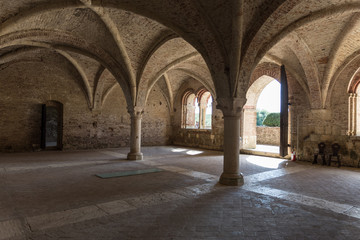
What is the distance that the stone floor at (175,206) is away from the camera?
3189 mm

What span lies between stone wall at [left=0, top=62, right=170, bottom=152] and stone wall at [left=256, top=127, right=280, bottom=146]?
24.5ft

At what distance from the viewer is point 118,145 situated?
1450cm

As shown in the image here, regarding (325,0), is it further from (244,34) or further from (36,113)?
(36,113)

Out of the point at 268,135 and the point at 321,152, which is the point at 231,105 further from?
the point at 268,135

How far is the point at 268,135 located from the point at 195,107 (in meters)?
5.20

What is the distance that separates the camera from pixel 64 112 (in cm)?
1276

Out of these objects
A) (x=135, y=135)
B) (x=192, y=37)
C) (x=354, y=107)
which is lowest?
(x=135, y=135)

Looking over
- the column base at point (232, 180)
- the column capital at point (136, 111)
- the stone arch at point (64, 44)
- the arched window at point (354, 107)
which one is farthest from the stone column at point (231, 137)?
the arched window at point (354, 107)

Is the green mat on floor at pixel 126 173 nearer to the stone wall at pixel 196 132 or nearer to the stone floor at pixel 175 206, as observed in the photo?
the stone floor at pixel 175 206

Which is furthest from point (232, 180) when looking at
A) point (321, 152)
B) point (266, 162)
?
point (321, 152)

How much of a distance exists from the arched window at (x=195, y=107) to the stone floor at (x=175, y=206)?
29.1 feet

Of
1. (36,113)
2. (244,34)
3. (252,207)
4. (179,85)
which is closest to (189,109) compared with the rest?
(179,85)

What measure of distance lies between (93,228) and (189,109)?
13.5 m

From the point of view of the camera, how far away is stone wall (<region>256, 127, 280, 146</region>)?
15727 millimetres
